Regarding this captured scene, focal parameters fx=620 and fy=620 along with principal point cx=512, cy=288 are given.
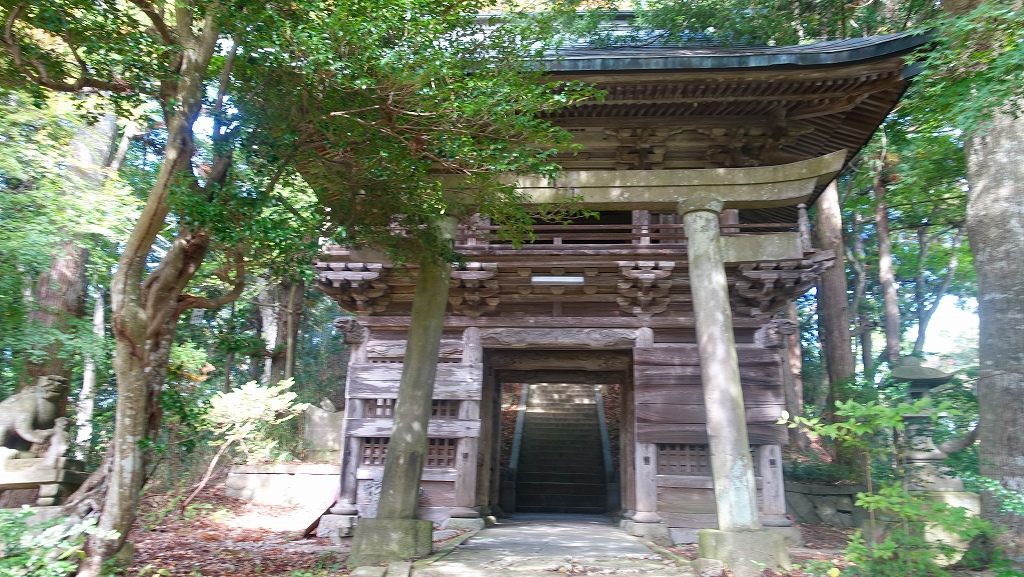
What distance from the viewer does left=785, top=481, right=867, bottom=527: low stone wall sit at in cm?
1199

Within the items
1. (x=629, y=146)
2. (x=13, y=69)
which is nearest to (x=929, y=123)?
(x=629, y=146)

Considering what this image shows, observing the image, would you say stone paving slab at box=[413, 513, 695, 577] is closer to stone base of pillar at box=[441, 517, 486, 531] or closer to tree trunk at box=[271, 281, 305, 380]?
stone base of pillar at box=[441, 517, 486, 531]

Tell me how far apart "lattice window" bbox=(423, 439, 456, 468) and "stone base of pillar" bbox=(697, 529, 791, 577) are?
4508 millimetres

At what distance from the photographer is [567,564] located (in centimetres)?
592

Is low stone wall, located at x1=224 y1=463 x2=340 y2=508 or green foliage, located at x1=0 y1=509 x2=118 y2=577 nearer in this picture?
green foliage, located at x1=0 y1=509 x2=118 y2=577

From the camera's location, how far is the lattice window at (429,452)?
923 centimetres

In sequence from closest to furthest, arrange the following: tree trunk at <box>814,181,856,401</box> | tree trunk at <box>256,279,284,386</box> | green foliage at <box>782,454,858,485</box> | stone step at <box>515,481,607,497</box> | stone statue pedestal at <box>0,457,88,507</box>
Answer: stone statue pedestal at <box>0,457,88,507</box>
green foliage at <box>782,454,858,485</box>
tree trunk at <box>814,181,856,401</box>
stone step at <box>515,481,607,497</box>
tree trunk at <box>256,279,284,386</box>

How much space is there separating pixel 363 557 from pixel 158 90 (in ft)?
15.3

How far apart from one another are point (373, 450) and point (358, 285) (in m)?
2.48

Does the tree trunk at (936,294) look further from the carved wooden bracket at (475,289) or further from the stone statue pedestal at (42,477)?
the stone statue pedestal at (42,477)

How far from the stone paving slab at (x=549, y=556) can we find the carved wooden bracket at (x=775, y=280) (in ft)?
12.4

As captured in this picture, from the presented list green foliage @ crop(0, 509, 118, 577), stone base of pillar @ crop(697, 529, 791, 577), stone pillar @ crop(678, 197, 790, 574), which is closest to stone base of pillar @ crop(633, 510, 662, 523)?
stone pillar @ crop(678, 197, 790, 574)

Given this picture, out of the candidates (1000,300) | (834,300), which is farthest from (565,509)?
(1000,300)

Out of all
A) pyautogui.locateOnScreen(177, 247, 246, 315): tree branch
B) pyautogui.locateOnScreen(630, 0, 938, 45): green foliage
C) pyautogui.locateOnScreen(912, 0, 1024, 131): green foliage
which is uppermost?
pyautogui.locateOnScreen(630, 0, 938, 45): green foliage
